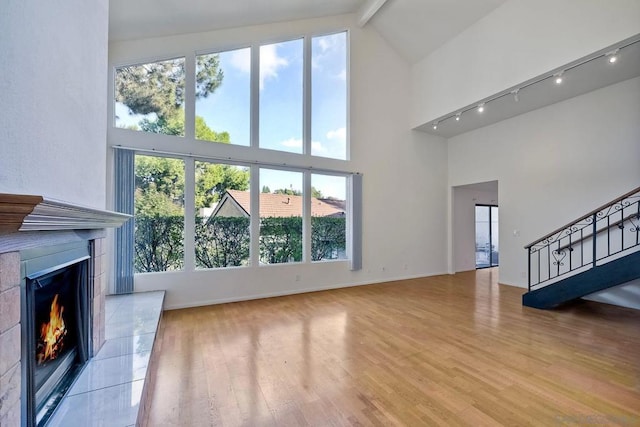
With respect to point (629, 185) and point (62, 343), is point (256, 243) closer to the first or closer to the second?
point (62, 343)

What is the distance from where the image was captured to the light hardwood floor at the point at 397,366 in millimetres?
1979

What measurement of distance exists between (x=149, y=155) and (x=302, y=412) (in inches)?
168

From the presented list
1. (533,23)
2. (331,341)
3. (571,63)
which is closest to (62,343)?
(331,341)

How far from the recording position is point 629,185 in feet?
14.7

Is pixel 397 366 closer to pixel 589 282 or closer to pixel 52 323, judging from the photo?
pixel 52 323

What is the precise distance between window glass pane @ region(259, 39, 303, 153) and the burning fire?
12.9 ft

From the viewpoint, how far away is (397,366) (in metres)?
2.62

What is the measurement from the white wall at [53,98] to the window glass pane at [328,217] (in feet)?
12.6

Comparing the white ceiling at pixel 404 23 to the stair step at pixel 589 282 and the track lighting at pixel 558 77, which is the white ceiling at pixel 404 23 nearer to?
the track lighting at pixel 558 77

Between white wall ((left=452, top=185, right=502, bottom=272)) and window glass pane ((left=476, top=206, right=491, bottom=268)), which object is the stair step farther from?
window glass pane ((left=476, top=206, right=491, bottom=268))

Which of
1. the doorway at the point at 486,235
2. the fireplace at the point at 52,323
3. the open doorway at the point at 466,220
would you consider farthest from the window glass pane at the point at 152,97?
the doorway at the point at 486,235

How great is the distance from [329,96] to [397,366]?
5352 mm

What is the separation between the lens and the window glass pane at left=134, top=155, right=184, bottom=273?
4320mm

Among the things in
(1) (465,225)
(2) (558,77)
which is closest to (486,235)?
(1) (465,225)
